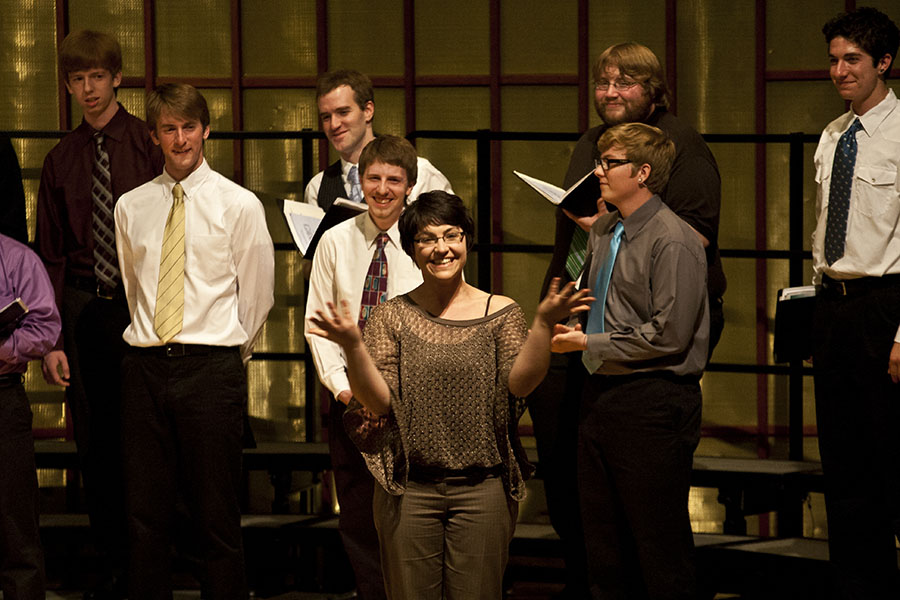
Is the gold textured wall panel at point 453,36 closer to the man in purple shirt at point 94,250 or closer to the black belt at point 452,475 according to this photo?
the man in purple shirt at point 94,250

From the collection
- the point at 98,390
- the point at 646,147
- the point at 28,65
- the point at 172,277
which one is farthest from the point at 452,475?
the point at 28,65

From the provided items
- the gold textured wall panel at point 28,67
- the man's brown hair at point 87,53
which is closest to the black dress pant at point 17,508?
the man's brown hair at point 87,53

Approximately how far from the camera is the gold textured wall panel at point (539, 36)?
200 inches

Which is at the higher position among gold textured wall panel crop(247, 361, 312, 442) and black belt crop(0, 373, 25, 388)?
black belt crop(0, 373, 25, 388)

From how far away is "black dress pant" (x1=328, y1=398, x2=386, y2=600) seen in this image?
342cm

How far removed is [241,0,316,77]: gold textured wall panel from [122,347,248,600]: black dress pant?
2.15 m

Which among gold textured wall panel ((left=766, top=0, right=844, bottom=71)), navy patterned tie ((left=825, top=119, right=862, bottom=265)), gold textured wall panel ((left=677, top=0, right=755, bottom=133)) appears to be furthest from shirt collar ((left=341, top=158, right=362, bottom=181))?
gold textured wall panel ((left=766, top=0, right=844, bottom=71))

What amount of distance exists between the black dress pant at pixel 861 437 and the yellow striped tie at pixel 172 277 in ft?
6.30

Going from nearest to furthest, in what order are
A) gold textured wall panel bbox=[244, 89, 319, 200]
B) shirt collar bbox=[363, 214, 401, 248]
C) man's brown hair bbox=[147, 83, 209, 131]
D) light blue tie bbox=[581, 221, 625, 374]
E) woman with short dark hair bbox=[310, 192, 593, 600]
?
woman with short dark hair bbox=[310, 192, 593, 600], light blue tie bbox=[581, 221, 625, 374], shirt collar bbox=[363, 214, 401, 248], man's brown hair bbox=[147, 83, 209, 131], gold textured wall panel bbox=[244, 89, 319, 200]

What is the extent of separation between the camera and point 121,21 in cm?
525

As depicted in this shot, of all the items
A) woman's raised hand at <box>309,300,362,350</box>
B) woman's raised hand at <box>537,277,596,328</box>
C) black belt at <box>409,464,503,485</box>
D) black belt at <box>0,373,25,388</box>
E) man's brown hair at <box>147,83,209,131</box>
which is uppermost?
man's brown hair at <box>147,83,209,131</box>

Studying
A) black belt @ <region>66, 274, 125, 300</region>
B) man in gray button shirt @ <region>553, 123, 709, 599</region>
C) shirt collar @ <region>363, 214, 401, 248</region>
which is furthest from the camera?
black belt @ <region>66, 274, 125, 300</region>

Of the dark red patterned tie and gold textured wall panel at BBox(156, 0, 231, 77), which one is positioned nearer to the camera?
the dark red patterned tie

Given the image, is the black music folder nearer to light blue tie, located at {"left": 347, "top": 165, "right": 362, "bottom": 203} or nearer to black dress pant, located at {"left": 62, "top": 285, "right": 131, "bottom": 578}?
light blue tie, located at {"left": 347, "top": 165, "right": 362, "bottom": 203}
